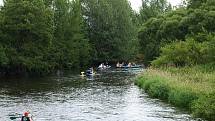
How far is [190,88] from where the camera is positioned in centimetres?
3803

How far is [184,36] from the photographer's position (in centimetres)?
7300

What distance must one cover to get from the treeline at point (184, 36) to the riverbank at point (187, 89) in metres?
4.95

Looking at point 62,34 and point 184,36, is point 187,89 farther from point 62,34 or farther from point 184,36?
point 62,34

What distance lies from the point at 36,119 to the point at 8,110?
16.5 ft

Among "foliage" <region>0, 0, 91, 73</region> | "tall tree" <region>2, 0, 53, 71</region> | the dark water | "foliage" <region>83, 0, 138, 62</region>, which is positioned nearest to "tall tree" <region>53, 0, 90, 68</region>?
"foliage" <region>0, 0, 91, 73</region>

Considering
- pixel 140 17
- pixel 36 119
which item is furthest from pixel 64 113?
pixel 140 17

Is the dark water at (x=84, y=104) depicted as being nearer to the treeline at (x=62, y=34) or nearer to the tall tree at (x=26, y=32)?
the tall tree at (x=26, y=32)

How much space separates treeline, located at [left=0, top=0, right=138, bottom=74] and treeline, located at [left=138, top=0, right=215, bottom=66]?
17.1 meters

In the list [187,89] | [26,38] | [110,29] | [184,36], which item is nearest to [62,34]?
[110,29]

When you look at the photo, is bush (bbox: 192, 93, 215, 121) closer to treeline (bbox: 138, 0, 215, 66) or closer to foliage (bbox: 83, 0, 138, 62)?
treeline (bbox: 138, 0, 215, 66)

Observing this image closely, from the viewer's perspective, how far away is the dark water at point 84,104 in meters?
34.7

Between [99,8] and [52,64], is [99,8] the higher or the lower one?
the higher one

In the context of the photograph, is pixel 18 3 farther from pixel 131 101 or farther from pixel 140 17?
pixel 140 17

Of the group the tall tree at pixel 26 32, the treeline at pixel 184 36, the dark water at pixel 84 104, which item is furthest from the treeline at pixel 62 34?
the dark water at pixel 84 104
